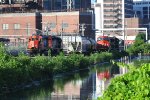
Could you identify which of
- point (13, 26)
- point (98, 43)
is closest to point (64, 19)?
point (13, 26)

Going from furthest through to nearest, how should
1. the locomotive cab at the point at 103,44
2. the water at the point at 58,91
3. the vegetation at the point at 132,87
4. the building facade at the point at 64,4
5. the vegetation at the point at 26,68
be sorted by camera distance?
the building facade at the point at 64,4 → the locomotive cab at the point at 103,44 → the vegetation at the point at 26,68 → the water at the point at 58,91 → the vegetation at the point at 132,87

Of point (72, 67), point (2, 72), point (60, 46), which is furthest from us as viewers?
point (60, 46)

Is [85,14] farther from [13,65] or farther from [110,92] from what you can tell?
[110,92]

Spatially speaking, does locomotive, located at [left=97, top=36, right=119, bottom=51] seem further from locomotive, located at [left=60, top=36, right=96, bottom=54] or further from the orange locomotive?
the orange locomotive

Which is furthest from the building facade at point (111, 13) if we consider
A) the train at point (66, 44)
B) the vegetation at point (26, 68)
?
the vegetation at point (26, 68)

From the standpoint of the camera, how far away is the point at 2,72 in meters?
30.7

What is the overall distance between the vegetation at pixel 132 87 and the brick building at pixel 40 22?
9777 cm

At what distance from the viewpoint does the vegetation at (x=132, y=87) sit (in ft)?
22.2

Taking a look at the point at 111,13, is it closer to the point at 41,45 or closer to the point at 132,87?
the point at 41,45

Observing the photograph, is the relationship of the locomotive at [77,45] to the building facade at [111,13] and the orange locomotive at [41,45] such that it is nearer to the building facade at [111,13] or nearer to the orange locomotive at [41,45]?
the orange locomotive at [41,45]

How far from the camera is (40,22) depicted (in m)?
111

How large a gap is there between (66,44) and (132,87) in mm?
62805

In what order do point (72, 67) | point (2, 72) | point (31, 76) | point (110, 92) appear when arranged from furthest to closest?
point (72, 67), point (31, 76), point (2, 72), point (110, 92)

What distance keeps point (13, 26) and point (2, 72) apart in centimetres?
7836
